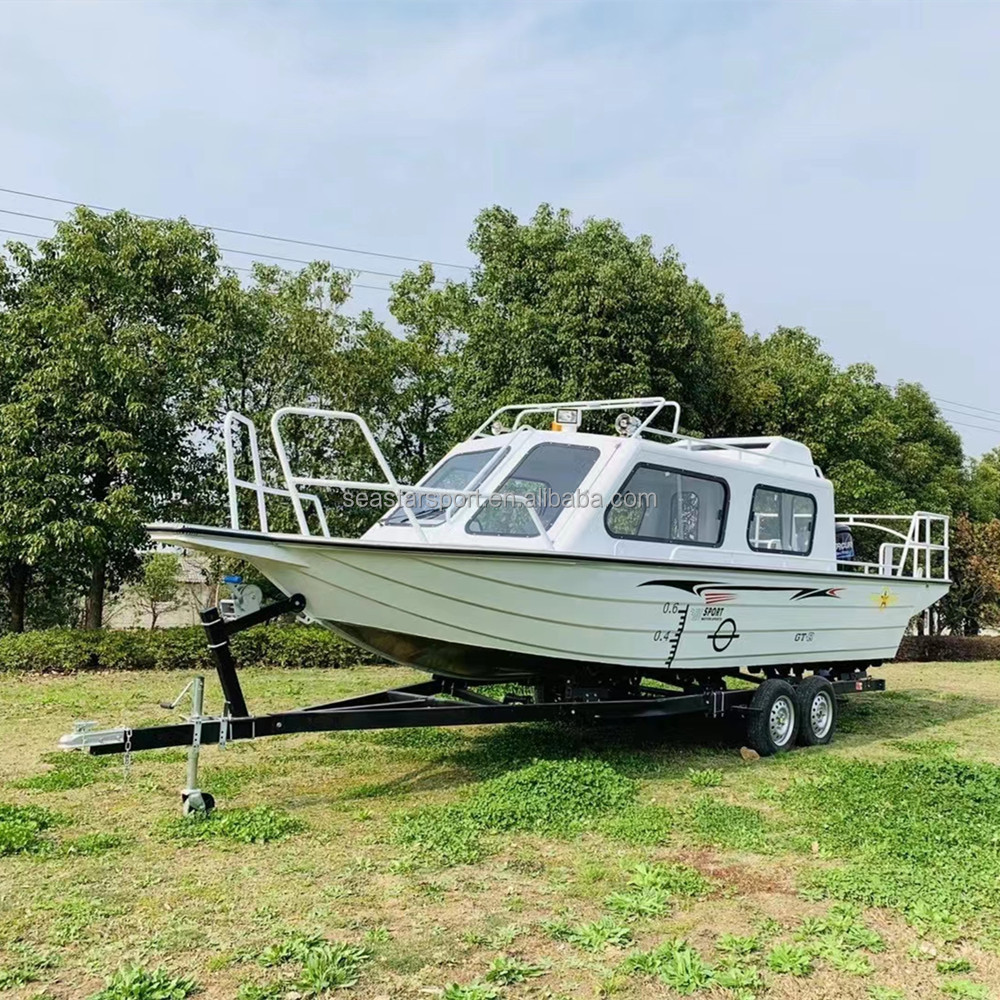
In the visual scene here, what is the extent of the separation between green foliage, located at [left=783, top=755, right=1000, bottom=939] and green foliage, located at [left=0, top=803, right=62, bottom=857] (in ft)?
Result: 13.2

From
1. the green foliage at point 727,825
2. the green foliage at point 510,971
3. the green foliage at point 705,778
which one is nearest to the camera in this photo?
the green foliage at point 510,971

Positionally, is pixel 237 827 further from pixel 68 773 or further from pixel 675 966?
pixel 675 966

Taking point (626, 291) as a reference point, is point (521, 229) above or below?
above

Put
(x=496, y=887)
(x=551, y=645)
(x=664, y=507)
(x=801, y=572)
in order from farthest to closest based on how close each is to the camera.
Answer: (x=801, y=572), (x=664, y=507), (x=551, y=645), (x=496, y=887)

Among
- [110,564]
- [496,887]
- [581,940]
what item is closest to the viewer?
[581,940]

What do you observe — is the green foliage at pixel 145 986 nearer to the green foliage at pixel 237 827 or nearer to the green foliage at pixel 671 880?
the green foliage at pixel 237 827

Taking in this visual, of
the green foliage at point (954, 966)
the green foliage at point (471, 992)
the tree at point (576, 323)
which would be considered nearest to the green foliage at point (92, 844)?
the green foliage at point (471, 992)

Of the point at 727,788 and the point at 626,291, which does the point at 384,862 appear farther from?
the point at 626,291

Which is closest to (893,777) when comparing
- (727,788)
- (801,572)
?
(727,788)

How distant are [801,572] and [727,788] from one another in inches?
89.6

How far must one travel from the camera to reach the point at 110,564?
15.0 metres

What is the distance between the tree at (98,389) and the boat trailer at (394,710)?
6.90m

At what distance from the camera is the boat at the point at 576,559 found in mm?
5863

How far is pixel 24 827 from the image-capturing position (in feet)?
16.9
